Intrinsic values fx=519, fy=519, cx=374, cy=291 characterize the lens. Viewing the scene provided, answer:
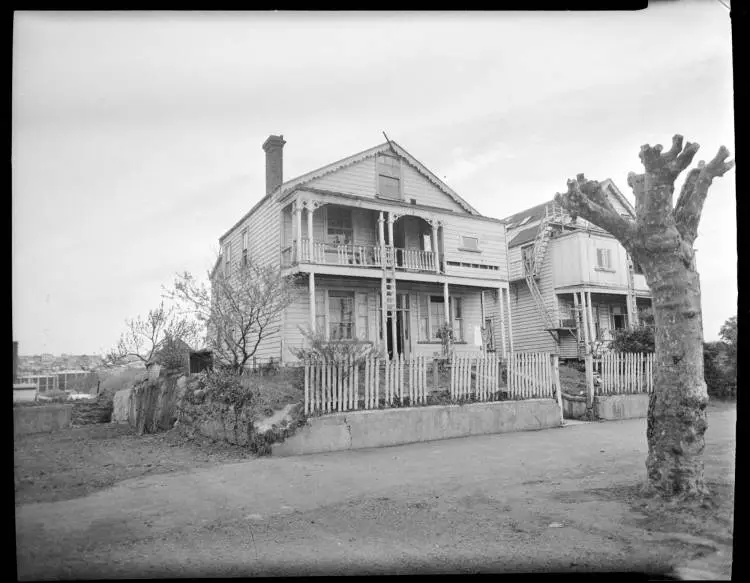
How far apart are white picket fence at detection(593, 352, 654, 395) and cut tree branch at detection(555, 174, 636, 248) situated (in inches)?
339

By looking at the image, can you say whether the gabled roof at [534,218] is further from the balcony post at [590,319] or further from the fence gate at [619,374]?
the fence gate at [619,374]

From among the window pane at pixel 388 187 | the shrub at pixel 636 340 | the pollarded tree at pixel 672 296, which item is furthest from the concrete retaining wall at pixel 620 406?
the window pane at pixel 388 187

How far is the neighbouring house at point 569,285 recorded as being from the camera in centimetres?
2472

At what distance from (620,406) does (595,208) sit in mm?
9378

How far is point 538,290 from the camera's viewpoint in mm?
26266

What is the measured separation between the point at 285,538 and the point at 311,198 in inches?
517

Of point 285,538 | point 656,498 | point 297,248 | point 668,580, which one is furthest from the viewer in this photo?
point 297,248

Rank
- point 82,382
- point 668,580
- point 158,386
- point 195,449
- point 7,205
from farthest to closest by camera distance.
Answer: point 82,382 < point 158,386 < point 195,449 < point 668,580 < point 7,205

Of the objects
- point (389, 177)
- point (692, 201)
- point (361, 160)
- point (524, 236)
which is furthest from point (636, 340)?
point (692, 201)

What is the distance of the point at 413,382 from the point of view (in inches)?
415

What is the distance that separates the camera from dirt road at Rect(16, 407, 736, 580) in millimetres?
4105

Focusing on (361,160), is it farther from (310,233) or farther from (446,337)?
(446,337)

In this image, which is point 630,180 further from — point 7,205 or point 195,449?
point 195,449

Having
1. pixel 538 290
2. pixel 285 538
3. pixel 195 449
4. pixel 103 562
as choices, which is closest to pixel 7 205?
pixel 103 562
